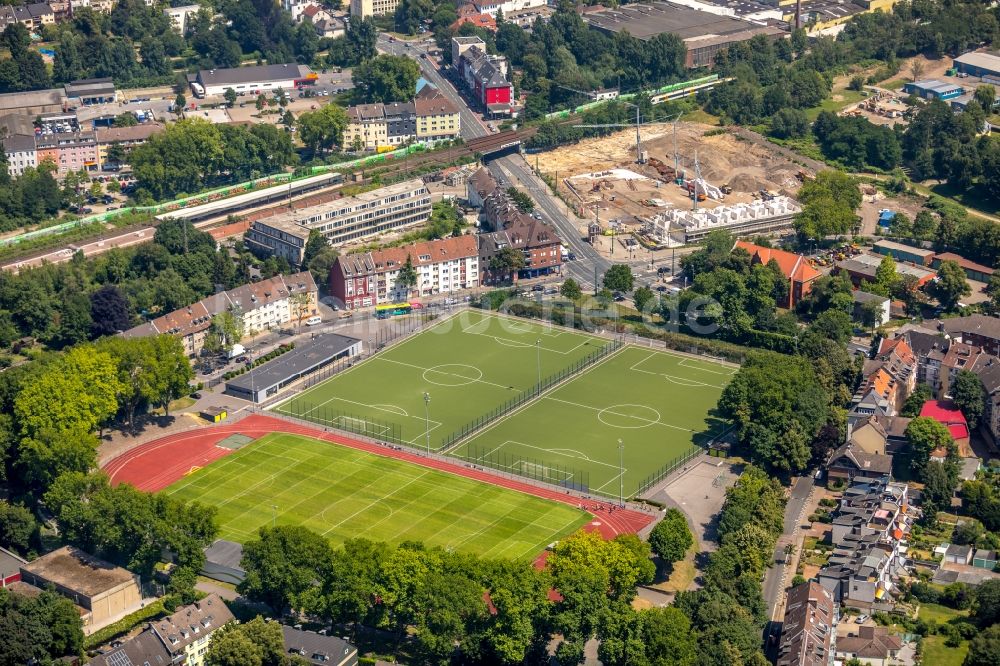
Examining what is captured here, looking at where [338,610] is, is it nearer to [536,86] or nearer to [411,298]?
[411,298]

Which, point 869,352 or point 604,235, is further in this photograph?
point 604,235

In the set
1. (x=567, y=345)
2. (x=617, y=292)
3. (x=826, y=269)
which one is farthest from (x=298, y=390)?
(x=826, y=269)

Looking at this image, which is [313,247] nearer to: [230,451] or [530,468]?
[230,451]

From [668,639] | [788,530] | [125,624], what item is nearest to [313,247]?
[125,624]

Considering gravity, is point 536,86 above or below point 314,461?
above

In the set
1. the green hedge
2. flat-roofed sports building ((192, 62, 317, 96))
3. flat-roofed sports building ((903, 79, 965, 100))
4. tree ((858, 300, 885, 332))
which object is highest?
flat-roofed sports building ((192, 62, 317, 96))

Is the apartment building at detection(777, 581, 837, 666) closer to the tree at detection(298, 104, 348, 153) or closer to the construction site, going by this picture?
the construction site

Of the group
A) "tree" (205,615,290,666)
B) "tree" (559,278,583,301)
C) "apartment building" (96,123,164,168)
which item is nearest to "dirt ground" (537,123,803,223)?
"tree" (559,278,583,301)
